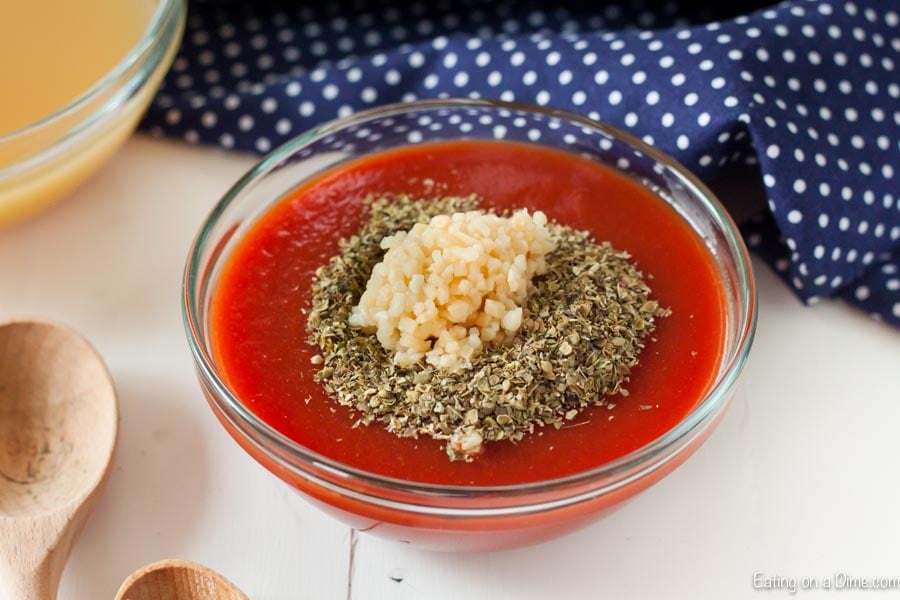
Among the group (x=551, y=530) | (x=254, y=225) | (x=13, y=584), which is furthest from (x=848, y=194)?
(x=13, y=584)

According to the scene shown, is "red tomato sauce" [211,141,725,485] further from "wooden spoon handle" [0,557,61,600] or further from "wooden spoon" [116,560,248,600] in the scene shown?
"wooden spoon handle" [0,557,61,600]

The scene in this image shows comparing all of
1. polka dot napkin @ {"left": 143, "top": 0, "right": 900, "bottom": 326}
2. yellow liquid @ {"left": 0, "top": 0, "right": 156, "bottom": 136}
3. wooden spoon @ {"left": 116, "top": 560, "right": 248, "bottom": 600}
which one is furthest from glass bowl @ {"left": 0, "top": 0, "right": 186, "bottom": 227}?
wooden spoon @ {"left": 116, "top": 560, "right": 248, "bottom": 600}

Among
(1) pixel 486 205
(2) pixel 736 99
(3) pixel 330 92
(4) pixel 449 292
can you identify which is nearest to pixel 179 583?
(4) pixel 449 292

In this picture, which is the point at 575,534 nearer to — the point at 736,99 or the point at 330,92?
the point at 736,99

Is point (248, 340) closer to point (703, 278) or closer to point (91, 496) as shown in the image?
point (91, 496)

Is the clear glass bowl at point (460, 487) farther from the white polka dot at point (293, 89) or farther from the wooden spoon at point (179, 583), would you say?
the white polka dot at point (293, 89)

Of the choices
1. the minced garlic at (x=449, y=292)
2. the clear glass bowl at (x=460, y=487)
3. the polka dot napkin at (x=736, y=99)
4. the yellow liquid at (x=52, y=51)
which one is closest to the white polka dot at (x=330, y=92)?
the polka dot napkin at (x=736, y=99)

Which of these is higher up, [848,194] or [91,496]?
[848,194]
